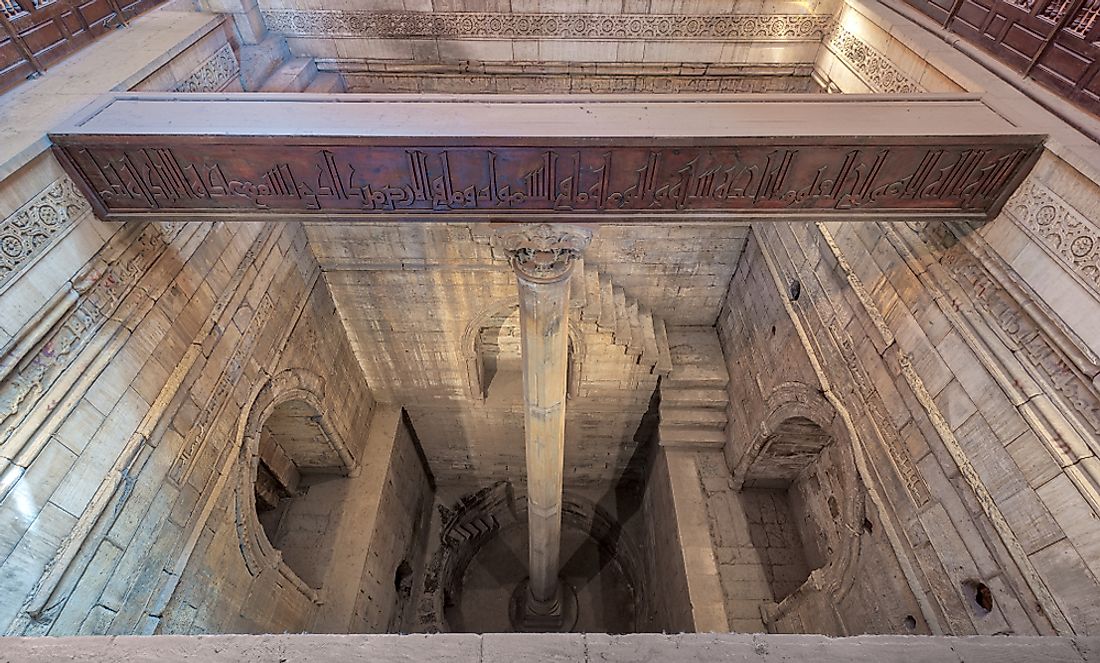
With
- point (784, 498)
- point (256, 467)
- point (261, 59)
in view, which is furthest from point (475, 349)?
point (784, 498)

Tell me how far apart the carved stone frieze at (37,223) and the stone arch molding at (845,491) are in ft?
19.0

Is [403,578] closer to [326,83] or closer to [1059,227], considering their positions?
[326,83]

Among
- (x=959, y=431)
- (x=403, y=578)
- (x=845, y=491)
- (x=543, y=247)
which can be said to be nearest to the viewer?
(x=959, y=431)

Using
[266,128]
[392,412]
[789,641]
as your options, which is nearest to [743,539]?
[789,641]

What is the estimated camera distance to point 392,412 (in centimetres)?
750

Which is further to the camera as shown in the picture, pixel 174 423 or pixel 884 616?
pixel 884 616

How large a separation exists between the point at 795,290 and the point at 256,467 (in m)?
5.52

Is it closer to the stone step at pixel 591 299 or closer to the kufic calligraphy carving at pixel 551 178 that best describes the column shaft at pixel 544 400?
the kufic calligraphy carving at pixel 551 178

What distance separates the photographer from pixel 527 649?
2105 mm

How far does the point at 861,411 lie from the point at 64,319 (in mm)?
5582

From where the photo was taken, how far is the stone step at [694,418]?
681 centimetres

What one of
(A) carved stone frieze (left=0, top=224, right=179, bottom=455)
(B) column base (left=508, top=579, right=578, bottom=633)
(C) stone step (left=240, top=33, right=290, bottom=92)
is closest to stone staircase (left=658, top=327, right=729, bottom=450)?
(B) column base (left=508, top=579, right=578, bottom=633)

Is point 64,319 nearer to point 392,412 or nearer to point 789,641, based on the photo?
point 789,641

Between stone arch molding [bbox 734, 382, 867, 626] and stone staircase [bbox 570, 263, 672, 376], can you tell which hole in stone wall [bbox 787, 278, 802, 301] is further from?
stone staircase [bbox 570, 263, 672, 376]
